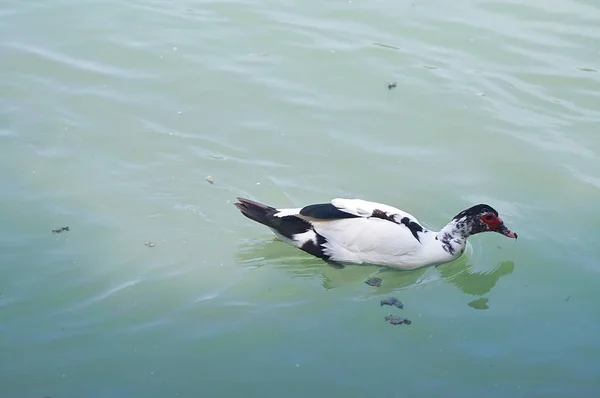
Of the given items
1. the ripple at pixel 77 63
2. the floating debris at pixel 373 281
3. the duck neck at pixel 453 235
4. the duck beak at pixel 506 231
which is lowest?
the floating debris at pixel 373 281

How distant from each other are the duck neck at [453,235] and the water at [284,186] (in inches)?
9.2

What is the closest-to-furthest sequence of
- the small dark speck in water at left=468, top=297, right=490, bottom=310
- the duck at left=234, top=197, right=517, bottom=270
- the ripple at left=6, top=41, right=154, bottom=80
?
1. the small dark speck in water at left=468, top=297, right=490, bottom=310
2. the duck at left=234, top=197, right=517, bottom=270
3. the ripple at left=6, top=41, right=154, bottom=80

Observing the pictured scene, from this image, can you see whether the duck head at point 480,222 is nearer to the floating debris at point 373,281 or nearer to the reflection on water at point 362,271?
the reflection on water at point 362,271

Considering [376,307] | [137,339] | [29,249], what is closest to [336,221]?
[376,307]

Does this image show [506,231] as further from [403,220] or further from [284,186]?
[284,186]

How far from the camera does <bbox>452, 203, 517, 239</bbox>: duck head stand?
713cm

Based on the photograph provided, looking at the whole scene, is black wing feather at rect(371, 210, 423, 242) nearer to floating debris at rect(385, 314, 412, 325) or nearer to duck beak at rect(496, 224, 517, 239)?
duck beak at rect(496, 224, 517, 239)

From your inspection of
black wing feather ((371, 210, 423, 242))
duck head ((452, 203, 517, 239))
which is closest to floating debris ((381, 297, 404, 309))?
black wing feather ((371, 210, 423, 242))

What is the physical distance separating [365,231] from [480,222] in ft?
3.18

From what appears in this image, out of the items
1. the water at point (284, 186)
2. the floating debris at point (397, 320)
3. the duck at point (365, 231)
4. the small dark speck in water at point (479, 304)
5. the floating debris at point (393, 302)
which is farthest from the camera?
the duck at point (365, 231)

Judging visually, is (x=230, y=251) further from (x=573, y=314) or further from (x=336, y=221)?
(x=573, y=314)

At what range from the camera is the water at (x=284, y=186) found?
5965 mm

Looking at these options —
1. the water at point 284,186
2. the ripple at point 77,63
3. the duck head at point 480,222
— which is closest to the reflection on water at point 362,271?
the water at point 284,186

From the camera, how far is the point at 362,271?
7.16 metres
